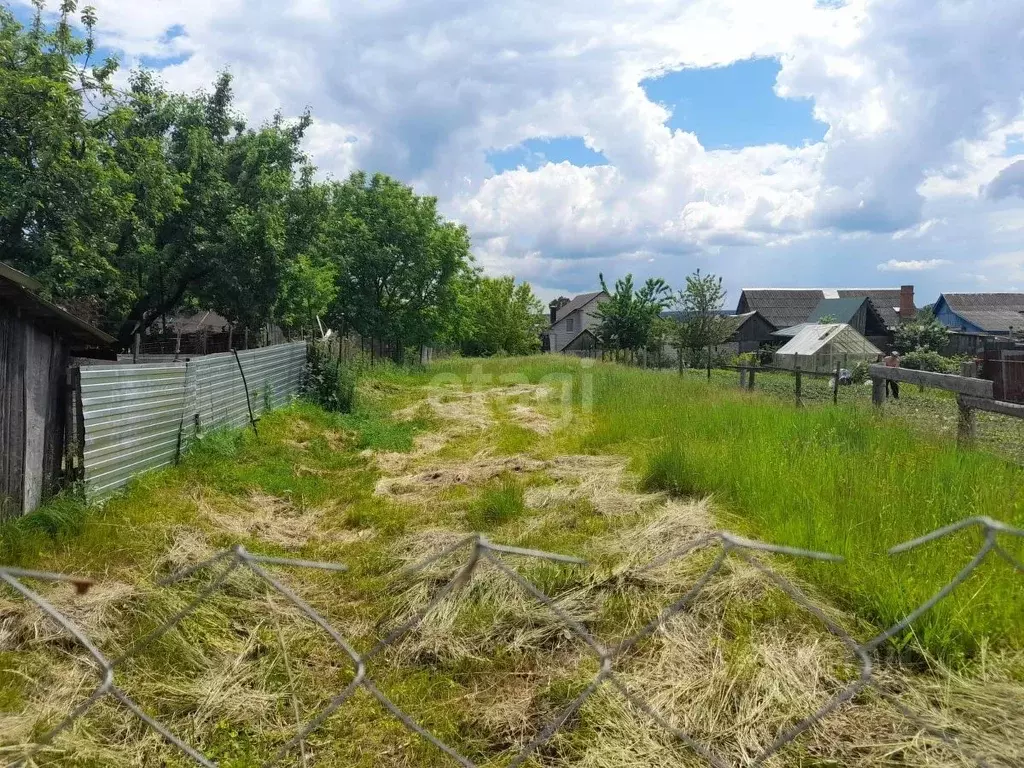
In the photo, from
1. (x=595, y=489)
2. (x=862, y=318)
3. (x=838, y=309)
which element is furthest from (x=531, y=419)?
(x=838, y=309)

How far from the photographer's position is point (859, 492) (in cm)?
454

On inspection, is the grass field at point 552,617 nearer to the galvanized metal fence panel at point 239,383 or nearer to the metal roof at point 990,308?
the galvanized metal fence panel at point 239,383

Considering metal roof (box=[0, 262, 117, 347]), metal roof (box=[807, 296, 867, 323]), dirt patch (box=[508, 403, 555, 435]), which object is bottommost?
dirt patch (box=[508, 403, 555, 435])

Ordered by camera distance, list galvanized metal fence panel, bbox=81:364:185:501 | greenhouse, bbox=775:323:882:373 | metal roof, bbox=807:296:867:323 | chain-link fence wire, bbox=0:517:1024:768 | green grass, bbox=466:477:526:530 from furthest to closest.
Answer: metal roof, bbox=807:296:867:323
greenhouse, bbox=775:323:882:373
galvanized metal fence panel, bbox=81:364:185:501
green grass, bbox=466:477:526:530
chain-link fence wire, bbox=0:517:1024:768

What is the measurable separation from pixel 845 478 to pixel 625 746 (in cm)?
318

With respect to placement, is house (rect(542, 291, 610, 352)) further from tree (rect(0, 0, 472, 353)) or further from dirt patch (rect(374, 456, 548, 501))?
dirt patch (rect(374, 456, 548, 501))

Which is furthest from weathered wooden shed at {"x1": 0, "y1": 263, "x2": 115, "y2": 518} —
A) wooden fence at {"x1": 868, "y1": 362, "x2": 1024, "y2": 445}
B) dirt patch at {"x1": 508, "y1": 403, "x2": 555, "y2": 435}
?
wooden fence at {"x1": 868, "y1": 362, "x2": 1024, "y2": 445}

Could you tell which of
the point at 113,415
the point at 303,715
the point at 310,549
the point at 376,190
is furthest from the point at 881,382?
the point at 376,190

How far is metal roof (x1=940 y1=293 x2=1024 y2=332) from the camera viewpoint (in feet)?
154

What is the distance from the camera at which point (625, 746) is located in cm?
260

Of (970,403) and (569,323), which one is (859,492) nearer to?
(970,403)

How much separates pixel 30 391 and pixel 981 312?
5949 centimetres

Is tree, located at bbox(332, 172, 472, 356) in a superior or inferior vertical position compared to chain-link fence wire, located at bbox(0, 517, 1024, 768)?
superior

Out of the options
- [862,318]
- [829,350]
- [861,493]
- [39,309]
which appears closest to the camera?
[861,493]
